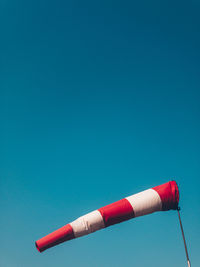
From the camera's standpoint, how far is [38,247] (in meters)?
5.39

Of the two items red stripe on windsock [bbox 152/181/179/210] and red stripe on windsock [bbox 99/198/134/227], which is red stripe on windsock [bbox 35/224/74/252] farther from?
red stripe on windsock [bbox 152/181/179/210]

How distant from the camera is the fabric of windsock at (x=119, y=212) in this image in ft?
17.8

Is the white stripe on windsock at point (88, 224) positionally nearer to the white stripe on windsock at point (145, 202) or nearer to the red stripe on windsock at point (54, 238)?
the red stripe on windsock at point (54, 238)

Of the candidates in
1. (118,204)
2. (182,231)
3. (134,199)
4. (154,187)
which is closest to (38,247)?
(118,204)

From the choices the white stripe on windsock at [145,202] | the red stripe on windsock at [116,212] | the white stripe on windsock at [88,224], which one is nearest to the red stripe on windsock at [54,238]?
the white stripe on windsock at [88,224]

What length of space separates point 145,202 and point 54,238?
2.53 metres

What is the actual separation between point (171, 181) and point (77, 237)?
3.03 m

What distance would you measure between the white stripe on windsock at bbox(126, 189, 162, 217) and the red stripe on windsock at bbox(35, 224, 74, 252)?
1789mm

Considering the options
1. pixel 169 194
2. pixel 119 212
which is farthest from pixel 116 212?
pixel 169 194

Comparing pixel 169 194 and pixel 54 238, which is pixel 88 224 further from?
pixel 169 194

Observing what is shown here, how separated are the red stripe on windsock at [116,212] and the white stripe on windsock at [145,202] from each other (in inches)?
6.0

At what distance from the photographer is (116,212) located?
5867 mm

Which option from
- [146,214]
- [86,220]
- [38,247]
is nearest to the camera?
[38,247]

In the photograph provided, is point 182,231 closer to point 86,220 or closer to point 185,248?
point 185,248
